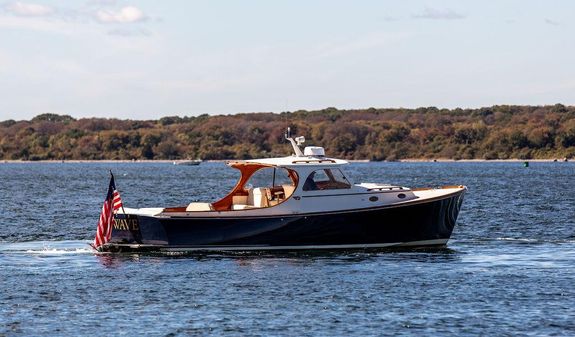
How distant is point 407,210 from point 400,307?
33.6 feet

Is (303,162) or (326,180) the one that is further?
(303,162)

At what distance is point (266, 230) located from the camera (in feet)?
132

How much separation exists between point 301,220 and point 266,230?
1.18 m

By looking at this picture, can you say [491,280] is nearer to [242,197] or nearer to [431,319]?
[431,319]

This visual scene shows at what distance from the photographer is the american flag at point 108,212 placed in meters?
39.6

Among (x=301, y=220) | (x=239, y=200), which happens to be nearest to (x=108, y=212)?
(x=239, y=200)

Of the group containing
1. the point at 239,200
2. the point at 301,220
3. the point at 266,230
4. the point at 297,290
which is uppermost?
the point at 239,200

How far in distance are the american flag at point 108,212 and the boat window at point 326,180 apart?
19.7 ft

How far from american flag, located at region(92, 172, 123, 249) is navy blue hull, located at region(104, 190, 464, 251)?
229 mm

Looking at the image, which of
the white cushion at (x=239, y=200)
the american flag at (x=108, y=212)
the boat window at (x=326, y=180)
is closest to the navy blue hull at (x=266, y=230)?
the american flag at (x=108, y=212)

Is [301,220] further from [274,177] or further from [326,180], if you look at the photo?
[274,177]

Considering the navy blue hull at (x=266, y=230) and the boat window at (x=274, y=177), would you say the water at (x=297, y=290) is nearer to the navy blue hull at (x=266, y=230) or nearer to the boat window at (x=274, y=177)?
the navy blue hull at (x=266, y=230)

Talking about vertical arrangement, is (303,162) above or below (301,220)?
above

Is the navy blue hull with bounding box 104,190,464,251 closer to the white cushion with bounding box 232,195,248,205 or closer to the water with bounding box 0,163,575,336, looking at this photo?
the water with bounding box 0,163,575,336
